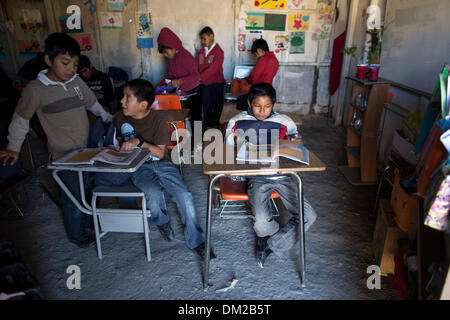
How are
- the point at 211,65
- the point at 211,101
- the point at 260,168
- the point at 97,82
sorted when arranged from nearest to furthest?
the point at 260,168 < the point at 97,82 < the point at 211,65 < the point at 211,101

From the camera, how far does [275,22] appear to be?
531 centimetres

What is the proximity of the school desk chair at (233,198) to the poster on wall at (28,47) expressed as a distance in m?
4.76

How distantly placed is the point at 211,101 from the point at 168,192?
2.91 metres

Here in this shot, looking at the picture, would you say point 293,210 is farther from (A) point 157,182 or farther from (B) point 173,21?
(B) point 173,21

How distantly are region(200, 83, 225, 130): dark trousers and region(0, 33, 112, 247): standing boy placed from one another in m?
2.53

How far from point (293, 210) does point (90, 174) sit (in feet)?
4.92

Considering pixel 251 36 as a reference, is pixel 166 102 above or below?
below

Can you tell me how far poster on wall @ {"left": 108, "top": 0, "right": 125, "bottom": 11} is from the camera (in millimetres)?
5148

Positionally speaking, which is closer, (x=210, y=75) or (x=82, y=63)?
(x=82, y=63)

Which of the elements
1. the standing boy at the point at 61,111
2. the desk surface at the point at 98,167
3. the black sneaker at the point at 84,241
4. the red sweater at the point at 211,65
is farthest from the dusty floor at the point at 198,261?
the red sweater at the point at 211,65

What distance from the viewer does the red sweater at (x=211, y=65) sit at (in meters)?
4.57

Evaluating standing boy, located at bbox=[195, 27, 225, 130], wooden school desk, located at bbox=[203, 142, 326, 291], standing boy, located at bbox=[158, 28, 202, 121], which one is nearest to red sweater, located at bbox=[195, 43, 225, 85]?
standing boy, located at bbox=[195, 27, 225, 130]

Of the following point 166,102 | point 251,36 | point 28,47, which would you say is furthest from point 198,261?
point 28,47

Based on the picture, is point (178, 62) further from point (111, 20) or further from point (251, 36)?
point (111, 20)
